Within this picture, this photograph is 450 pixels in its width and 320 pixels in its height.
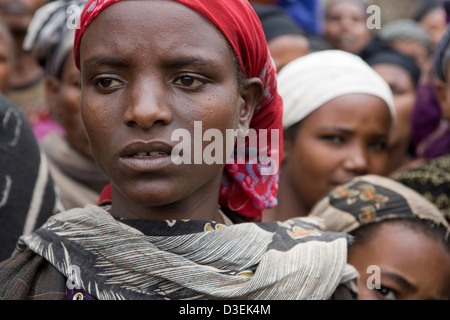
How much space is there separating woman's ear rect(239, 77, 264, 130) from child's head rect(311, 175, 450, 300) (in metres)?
0.93

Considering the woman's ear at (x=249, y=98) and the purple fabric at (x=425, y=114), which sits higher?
the purple fabric at (x=425, y=114)

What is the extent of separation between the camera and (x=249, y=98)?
2135mm

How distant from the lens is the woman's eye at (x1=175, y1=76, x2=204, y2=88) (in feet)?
6.19

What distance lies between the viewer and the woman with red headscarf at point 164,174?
185 centimetres

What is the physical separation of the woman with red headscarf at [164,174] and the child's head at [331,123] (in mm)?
1596

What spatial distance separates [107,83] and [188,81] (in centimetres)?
25

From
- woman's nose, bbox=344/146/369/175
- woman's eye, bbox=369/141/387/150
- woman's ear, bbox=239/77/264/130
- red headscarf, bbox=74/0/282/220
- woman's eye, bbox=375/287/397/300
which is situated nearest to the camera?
red headscarf, bbox=74/0/282/220

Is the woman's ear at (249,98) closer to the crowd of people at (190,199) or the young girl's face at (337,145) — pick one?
the crowd of people at (190,199)

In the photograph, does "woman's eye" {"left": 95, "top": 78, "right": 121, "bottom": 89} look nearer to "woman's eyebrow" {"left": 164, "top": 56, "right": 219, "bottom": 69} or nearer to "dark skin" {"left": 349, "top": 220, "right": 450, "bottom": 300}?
"woman's eyebrow" {"left": 164, "top": 56, "right": 219, "bottom": 69}

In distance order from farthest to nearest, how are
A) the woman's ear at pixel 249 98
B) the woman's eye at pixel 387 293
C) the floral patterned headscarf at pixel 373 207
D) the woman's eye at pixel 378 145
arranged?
1. the woman's eye at pixel 378 145
2. the floral patterned headscarf at pixel 373 207
3. the woman's eye at pixel 387 293
4. the woman's ear at pixel 249 98

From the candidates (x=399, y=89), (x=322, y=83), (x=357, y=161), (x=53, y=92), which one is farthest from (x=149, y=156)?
(x=399, y=89)

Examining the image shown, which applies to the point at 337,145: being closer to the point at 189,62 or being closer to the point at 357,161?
the point at 357,161

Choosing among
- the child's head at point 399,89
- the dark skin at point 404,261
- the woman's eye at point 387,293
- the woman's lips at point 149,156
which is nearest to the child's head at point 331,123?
the dark skin at point 404,261

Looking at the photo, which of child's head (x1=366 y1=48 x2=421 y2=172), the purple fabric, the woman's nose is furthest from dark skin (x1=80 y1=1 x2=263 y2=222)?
the purple fabric
